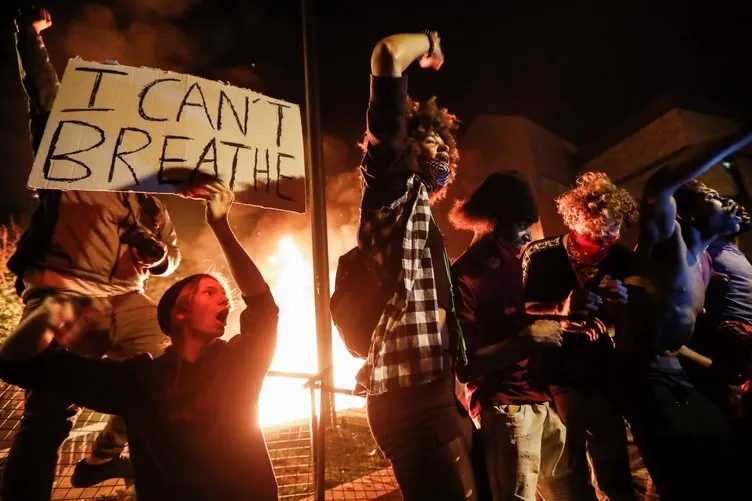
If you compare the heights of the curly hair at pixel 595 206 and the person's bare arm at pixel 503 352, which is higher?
the curly hair at pixel 595 206

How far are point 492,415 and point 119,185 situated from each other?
2.54m

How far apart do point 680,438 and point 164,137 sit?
3713mm

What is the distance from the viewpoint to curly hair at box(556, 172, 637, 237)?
396 cm

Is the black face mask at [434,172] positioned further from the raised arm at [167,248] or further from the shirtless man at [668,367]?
the raised arm at [167,248]

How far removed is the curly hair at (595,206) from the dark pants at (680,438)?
158 centimetres

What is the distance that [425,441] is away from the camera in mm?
1579

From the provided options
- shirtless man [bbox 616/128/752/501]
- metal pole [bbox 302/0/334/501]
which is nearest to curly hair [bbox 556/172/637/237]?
shirtless man [bbox 616/128/752/501]

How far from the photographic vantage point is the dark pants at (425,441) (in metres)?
1.56

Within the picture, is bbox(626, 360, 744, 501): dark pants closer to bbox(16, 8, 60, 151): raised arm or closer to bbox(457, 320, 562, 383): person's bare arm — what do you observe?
bbox(457, 320, 562, 383): person's bare arm

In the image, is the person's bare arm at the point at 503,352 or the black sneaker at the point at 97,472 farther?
the black sneaker at the point at 97,472

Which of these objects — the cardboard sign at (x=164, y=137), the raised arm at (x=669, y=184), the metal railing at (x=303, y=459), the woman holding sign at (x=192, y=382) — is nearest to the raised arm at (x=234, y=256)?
the woman holding sign at (x=192, y=382)

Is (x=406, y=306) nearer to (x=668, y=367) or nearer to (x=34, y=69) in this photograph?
(x=668, y=367)

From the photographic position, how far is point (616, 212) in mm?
4051

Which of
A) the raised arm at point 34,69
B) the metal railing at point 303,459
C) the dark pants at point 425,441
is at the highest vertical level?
the raised arm at point 34,69
